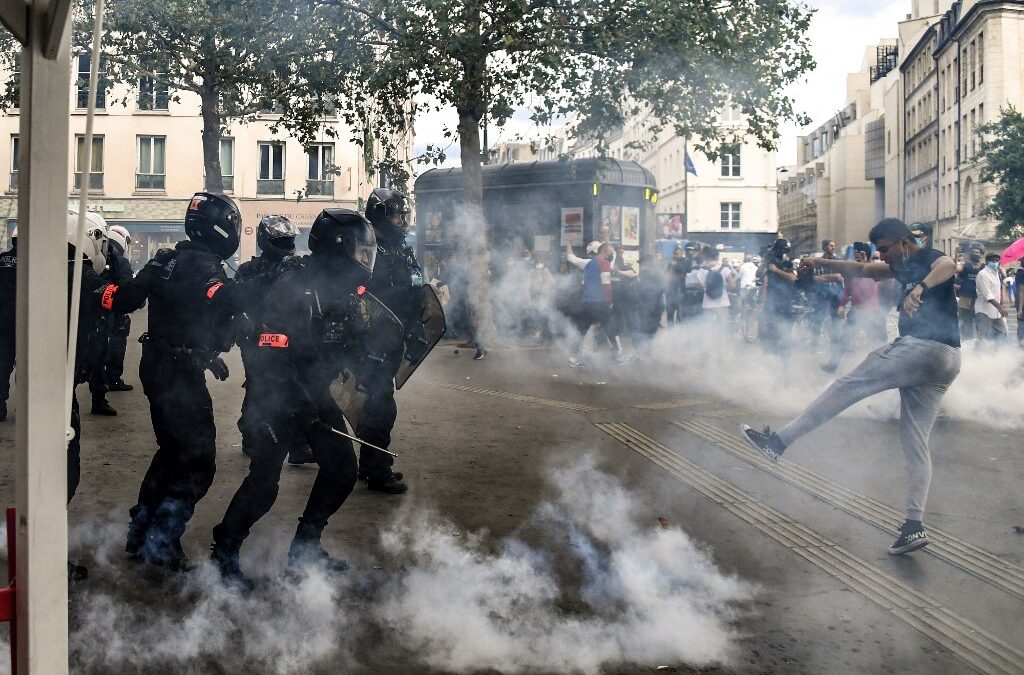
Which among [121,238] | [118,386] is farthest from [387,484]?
[118,386]

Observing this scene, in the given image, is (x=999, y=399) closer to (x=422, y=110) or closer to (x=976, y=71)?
(x=422, y=110)

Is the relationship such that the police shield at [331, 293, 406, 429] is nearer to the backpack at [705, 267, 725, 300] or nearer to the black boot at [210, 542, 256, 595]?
the black boot at [210, 542, 256, 595]

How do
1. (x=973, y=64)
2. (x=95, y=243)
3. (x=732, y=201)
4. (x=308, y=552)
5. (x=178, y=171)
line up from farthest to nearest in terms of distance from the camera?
(x=732, y=201), (x=973, y=64), (x=178, y=171), (x=95, y=243), (x=308, y=552)

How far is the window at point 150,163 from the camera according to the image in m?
37.8

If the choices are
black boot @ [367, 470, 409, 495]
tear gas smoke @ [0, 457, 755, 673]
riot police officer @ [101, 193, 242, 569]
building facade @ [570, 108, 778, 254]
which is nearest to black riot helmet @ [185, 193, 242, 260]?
riot police officer @ [101, 193, 242, 569]

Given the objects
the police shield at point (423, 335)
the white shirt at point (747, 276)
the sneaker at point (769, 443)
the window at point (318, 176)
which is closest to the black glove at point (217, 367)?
the police shield at point (423, 335)

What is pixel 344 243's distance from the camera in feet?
13.5

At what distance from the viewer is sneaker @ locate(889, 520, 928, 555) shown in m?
4.60

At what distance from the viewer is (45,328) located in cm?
188

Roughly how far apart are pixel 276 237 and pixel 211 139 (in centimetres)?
1699

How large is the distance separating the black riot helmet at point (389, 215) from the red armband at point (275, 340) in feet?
7.12

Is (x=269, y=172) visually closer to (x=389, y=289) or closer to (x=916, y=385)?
(x=389, y=289)

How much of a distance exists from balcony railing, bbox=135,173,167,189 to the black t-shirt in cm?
3630

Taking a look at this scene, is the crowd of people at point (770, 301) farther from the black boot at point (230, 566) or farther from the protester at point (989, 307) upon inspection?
the black boot at point (230, 566)
